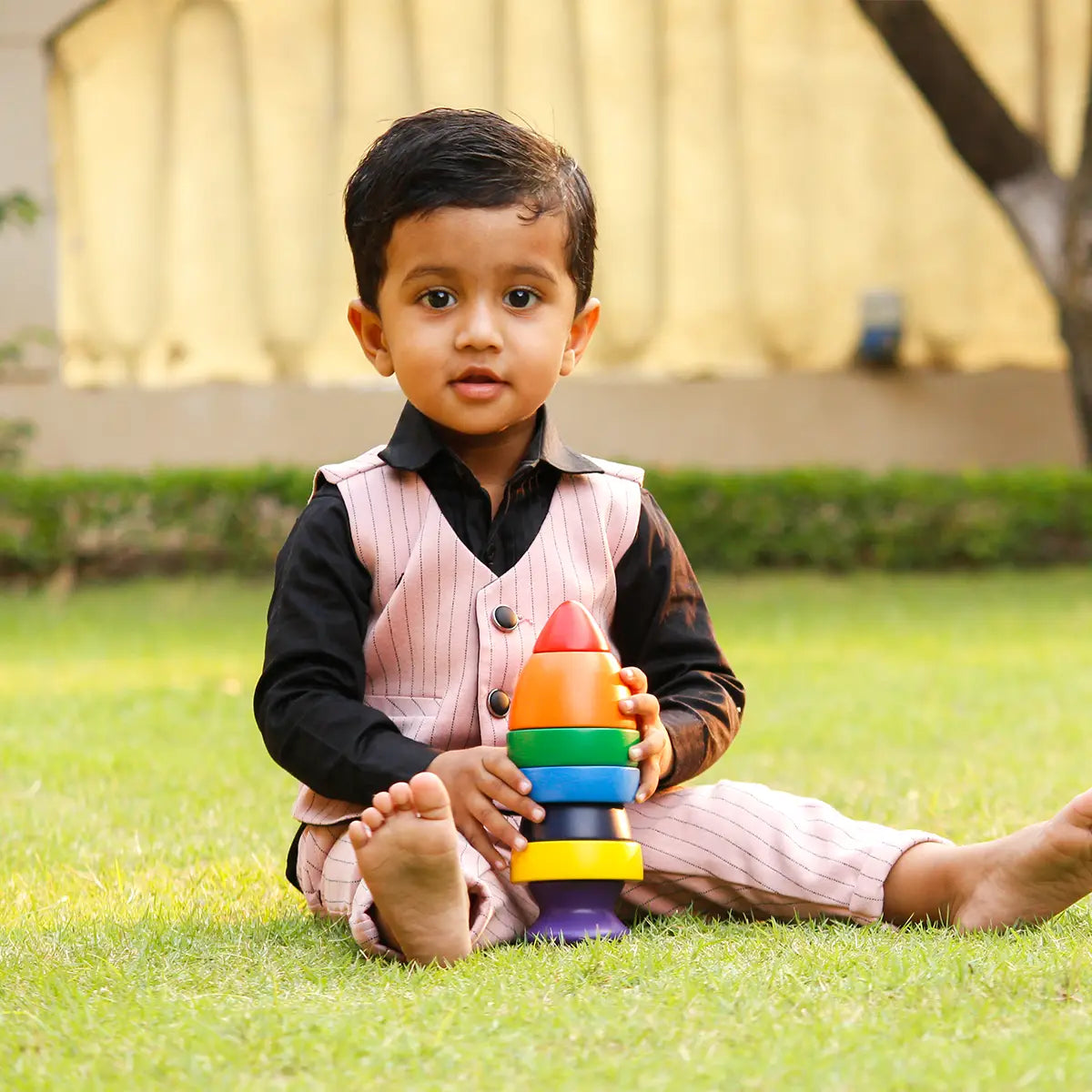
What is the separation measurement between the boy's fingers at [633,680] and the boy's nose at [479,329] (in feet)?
1.64

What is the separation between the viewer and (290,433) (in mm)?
11273

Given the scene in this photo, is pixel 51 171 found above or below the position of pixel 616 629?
above

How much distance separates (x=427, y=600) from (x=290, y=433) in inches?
352

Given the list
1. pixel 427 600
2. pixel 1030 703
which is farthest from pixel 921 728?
pixel 427 600

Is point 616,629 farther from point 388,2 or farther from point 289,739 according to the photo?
point 388,2

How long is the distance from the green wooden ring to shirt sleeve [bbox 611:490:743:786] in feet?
1.04

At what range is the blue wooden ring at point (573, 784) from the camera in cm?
218

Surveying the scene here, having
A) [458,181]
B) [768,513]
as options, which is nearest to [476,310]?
[458,181]

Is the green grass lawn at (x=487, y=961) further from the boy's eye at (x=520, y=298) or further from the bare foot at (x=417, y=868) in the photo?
the boy's eye at (x=520, y=298)

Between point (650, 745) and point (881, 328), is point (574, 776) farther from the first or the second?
point (881, 328)

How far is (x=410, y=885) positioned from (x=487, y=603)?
511mm

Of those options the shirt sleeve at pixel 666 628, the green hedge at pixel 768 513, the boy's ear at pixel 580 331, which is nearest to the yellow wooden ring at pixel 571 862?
A: the shirt sleeve at pixel 666 628

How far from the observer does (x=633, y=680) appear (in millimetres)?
2260

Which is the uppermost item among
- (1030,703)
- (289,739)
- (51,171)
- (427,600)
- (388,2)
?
(388,2)
